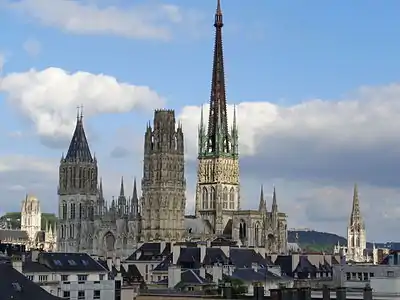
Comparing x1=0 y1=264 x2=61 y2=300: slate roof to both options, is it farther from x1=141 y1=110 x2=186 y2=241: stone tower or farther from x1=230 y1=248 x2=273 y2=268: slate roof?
x1=141 y1=110 x2=186 y2=241: stone tower

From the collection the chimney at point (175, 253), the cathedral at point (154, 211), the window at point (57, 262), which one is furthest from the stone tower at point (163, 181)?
the window at point (57, 262)

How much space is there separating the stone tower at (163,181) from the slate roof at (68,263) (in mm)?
85828

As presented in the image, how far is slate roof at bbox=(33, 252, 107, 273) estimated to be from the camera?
87.2 m

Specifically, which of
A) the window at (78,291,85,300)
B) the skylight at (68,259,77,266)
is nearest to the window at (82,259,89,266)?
the skylight at (68,259,77,266)

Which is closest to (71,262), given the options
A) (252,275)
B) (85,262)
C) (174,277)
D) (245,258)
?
(85,262)

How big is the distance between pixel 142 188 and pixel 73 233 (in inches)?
623

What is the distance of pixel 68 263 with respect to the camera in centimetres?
8919

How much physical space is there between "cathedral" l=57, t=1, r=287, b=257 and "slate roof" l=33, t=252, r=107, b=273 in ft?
272

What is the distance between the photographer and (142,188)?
186m

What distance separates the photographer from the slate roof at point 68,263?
87.2 meters

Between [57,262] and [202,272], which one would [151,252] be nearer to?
[202,272]

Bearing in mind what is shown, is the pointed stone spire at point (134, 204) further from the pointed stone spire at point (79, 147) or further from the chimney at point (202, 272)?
the chimney at point (202, 272)

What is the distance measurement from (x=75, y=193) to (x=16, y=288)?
128 meters

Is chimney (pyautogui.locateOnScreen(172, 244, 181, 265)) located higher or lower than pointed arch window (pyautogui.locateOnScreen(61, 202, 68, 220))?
lower
